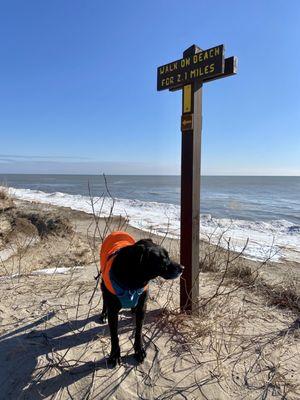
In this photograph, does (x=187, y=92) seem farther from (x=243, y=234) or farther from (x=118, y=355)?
(x=243, y=234)

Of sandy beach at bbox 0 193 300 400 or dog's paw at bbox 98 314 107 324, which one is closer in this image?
sandy beach at bbox 0 193 300 400

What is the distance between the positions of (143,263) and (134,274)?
135mm

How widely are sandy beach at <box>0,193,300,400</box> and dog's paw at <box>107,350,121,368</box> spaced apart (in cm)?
5

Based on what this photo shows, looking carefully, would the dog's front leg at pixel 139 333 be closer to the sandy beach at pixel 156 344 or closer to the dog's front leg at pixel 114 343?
the sandy beach at pixel 156 344

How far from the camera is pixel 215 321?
363 cm

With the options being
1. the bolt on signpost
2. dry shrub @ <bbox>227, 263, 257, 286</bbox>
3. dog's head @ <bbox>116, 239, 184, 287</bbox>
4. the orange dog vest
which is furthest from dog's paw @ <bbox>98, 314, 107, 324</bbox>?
dry shrub @ <bbox>227, 263, 257, 286</bbox>

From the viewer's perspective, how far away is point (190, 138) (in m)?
3.63

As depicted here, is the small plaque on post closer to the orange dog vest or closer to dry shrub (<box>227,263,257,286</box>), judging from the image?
the orange dog vest

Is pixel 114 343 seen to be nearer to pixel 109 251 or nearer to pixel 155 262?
pixel 155 262

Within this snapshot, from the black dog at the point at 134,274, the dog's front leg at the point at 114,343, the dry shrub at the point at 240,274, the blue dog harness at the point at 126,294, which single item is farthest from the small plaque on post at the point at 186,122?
the dry shrub at the point at 240,274

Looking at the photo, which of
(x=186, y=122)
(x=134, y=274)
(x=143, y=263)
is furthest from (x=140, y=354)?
(x=186, y=122)

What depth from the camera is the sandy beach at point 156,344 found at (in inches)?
105

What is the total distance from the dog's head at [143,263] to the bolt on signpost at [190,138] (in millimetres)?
766

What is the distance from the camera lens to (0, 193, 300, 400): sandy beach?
2676mm
